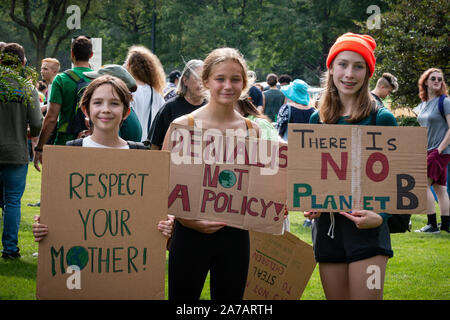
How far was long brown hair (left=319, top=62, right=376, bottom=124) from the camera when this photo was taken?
3.21m

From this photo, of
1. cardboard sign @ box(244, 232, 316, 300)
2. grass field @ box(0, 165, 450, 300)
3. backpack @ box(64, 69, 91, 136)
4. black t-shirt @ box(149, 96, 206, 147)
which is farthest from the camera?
grass field @ box(0, 165, 450, 300)

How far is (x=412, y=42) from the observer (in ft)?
55.0

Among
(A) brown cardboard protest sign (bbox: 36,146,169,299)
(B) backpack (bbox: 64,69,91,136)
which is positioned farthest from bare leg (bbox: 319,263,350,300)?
(B) backpack (bbox: 64,69,91,136)

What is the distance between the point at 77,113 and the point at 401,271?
12.3 ft

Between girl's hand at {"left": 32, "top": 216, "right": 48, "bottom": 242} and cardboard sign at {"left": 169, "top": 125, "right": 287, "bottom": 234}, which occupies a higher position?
cardboard sign at {"left": 169, "top": 125, "right": 287, "bottom": 234}

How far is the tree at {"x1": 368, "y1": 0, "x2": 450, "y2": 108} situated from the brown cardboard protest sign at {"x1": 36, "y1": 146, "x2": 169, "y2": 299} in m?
14.3

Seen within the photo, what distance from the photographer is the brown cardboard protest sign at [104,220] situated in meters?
2.89

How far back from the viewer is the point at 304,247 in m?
3.89

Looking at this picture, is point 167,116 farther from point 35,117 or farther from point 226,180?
point 35,117

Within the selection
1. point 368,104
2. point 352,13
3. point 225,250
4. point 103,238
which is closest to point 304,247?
point 225,250

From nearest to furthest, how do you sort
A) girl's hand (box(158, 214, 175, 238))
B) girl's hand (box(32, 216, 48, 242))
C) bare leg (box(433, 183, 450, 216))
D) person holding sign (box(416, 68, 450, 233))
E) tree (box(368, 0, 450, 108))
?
girl's hand (box(32, 216, 48, 242)) < girl's hand (box(158, 214, 175, 238)) < person holding sign (box(416, 68, 450, 233)) < bare leg (box(433, 183, 450, 216)) < tree (box(368, 0, 450, 108))

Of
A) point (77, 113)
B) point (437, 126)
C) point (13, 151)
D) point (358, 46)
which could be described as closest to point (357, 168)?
point (358, 46)

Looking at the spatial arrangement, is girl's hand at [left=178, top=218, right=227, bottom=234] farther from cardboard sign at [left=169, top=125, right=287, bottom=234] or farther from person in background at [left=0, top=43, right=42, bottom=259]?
person in background at [left=0, top=43, right=42, bottom=259]
